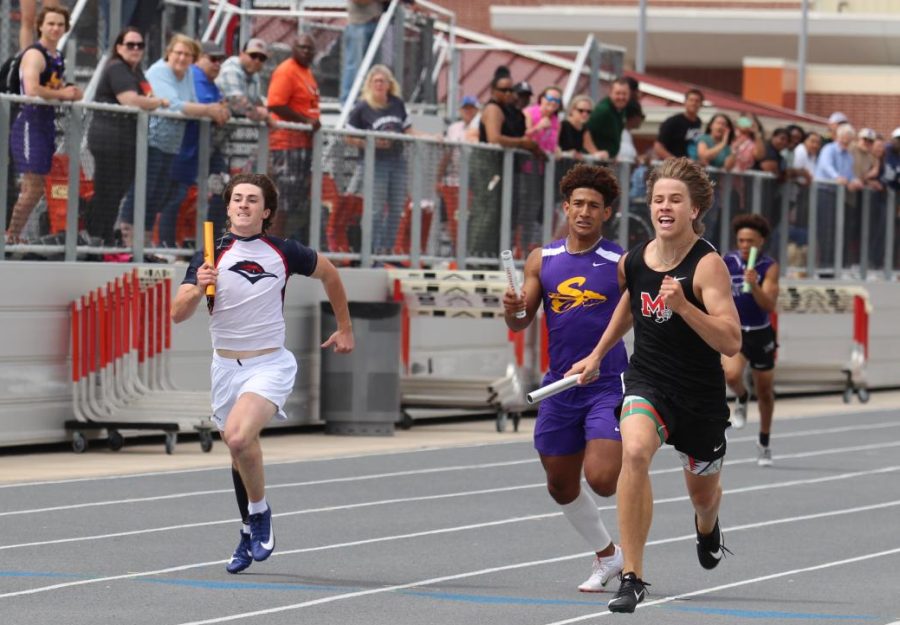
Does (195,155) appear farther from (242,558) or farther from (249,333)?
(242,558)

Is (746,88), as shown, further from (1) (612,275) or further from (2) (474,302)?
(1) (612,275)

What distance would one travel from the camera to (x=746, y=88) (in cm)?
5744

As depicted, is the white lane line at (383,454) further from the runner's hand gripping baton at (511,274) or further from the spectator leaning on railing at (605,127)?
the runner's hand gripping baton at (511,274)

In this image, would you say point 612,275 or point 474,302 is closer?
point 612,275

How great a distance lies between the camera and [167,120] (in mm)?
17562

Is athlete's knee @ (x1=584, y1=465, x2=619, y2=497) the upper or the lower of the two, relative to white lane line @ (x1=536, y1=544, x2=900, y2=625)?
upper

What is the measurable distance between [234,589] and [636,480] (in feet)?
6.76

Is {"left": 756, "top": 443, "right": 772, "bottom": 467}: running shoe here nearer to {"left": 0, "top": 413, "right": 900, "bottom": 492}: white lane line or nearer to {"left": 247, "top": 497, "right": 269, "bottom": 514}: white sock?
{"left": 0, "top": 413, "right": 900, "bottom": 492}: white lane line

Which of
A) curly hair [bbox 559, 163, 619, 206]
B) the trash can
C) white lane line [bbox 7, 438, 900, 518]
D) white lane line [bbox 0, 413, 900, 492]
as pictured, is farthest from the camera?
the trash can

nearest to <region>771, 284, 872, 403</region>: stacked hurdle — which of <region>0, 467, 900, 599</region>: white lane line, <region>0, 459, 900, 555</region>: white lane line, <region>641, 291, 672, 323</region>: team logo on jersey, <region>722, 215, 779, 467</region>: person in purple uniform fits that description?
<region>722, 215, 779, 467</region>: person in purple uniform

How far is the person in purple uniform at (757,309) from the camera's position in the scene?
17812 millimetres

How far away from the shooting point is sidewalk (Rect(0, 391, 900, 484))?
1586 cm

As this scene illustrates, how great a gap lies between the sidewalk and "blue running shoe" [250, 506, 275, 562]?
464 cm

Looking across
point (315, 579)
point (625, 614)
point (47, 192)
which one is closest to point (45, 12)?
point (47, 192)
